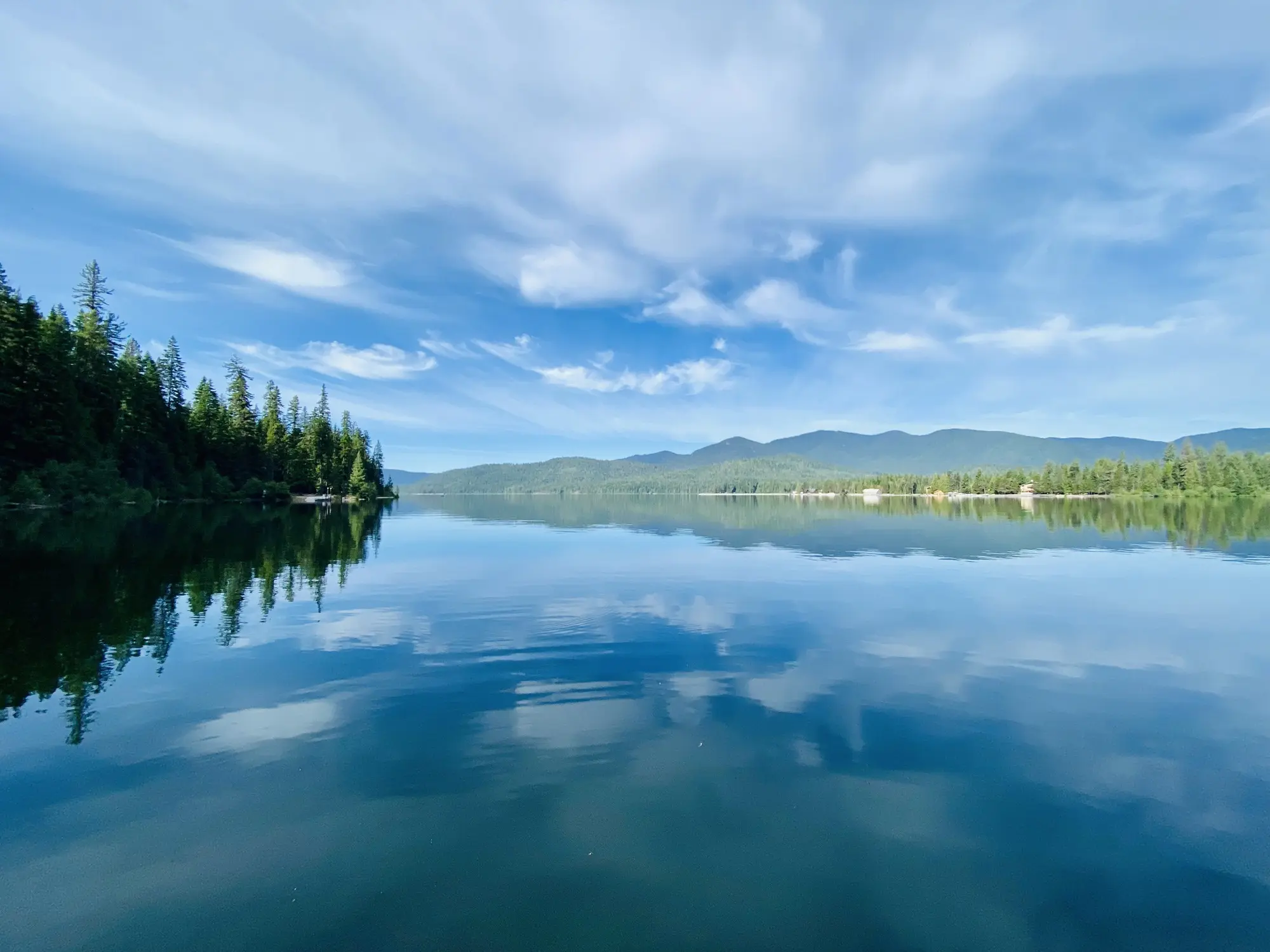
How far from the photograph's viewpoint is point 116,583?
66.7 ft

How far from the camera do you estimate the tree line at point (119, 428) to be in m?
48.7

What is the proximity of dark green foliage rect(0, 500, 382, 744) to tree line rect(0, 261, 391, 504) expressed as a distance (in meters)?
5.18

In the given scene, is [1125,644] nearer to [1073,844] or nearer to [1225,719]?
[1225,719]

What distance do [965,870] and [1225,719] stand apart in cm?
826

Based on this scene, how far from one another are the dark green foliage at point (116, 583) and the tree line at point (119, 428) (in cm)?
518

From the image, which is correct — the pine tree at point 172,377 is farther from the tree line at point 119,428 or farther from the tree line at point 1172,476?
the tree line at point 1172,476

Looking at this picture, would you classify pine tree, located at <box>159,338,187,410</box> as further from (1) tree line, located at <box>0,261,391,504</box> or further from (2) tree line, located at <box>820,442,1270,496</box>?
(2) tree line, located at <box>820,442,1270,496</box>

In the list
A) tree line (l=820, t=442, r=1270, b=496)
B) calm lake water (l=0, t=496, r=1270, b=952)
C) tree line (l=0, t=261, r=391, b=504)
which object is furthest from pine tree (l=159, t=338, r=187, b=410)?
tree line (l=820, t=442, r=1270, b=496)

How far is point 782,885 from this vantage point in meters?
5.77

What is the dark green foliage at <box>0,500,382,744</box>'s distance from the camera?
11.7 meters

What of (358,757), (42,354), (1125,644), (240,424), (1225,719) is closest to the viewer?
(358,757)

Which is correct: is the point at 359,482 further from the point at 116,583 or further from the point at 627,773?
the point at 627,773

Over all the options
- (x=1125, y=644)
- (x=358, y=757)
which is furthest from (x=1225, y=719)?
(x=358, y=757)

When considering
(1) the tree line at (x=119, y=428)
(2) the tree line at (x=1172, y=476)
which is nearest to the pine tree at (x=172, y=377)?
(1) the tree line at (x=119, y=428)
